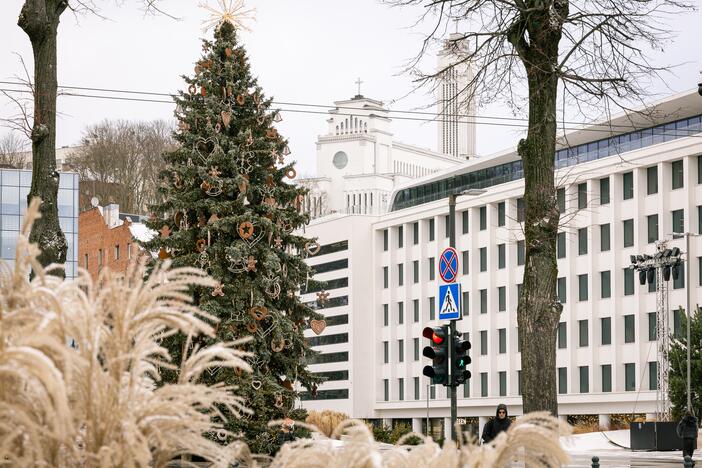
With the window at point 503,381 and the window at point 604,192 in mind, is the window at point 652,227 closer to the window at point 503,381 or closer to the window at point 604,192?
the window at point 604,192

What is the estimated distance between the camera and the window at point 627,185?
6962 centimetres

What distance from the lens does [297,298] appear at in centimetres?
3098

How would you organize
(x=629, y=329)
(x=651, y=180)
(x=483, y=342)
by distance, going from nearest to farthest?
(x=651, y=180)
(x=629, y=329)
(x=483, y=342)

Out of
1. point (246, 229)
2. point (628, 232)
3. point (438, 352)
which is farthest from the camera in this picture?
point (628, 232)

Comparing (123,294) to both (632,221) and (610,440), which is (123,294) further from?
(632,221)

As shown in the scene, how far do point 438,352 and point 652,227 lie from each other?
48776mm

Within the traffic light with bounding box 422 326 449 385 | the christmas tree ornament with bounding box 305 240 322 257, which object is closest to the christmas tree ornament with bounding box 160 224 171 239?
the christmas tree ornament with bounding box 305 240 322 257

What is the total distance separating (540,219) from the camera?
1453 centimetres

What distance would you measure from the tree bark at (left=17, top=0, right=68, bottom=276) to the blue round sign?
1286 cm

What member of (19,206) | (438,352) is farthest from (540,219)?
(19,206)

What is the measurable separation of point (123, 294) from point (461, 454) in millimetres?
1327

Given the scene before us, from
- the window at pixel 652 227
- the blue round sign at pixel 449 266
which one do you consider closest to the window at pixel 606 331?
the window at pixel 652 227

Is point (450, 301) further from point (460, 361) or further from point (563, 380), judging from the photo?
point (563, 380)

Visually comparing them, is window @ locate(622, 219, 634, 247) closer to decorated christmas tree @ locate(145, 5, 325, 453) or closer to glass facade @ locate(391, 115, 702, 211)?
glass facade @ locate(391, 115, 702, 211)
